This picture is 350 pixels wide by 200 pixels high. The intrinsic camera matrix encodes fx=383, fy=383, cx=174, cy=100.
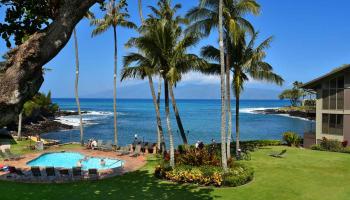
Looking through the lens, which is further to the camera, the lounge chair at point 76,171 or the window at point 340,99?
the window at point 340,99

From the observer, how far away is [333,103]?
121 ft

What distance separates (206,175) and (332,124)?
21.1 metres

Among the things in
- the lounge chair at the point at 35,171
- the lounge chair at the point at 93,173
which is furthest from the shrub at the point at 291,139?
the lounge chair at the point at 35,171

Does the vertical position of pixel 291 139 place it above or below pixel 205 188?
above

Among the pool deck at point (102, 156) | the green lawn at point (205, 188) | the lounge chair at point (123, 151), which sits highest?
the lounge chair at point (123, 151)

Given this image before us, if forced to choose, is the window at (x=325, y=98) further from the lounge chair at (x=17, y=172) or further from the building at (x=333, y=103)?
the lounge chair at (x=17, y=172)

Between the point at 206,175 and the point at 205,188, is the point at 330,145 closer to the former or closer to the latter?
the point at 206,175

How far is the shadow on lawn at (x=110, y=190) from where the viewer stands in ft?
60.2

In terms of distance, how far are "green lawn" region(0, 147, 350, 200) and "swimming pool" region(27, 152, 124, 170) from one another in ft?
16.1

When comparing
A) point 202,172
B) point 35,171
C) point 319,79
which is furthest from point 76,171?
point 319,79

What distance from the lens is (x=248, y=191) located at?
63.9 feet

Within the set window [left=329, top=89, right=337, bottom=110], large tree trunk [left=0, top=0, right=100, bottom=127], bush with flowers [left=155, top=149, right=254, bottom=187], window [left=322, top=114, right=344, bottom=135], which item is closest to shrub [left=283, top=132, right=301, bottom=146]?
window [left=322, top=114, right=344, bottom=135]

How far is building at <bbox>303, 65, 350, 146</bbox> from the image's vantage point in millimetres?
35594

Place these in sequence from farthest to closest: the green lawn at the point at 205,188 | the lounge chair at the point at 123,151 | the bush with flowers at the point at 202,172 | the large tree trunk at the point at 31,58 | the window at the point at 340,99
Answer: the window at the point at 340,99
the lounge chair at the point at 123,151
the bush with flowers at the point at 202,172
the green lawn at the point at 205,188
the large tree trunk at the point at 31,58
